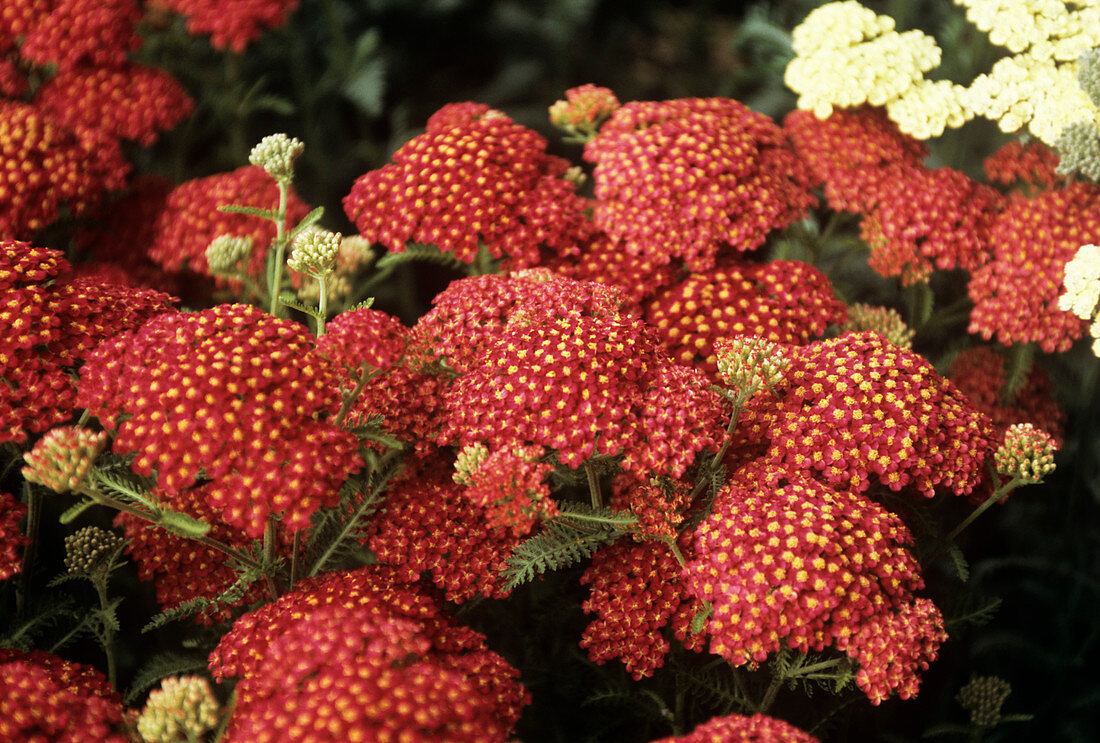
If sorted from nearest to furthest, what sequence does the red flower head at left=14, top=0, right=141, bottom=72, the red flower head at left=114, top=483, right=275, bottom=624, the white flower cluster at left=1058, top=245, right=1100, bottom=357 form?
the red flower head at left=114, top=483, right=275, bottom=624, the white flower cluster at left=1058, top=245, right=1100, bottom=357, the red flower head at left=14, top=0, right=141, bottom=72

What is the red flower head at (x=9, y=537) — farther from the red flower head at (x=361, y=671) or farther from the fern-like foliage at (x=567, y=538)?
the fern-like foliage at (x=567, y=538)

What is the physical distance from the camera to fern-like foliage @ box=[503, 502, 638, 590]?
168 cm

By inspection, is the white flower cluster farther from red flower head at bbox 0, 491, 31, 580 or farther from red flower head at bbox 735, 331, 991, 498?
red flower head at bbox 0, 491, 31, 580

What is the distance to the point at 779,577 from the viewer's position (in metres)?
1.52

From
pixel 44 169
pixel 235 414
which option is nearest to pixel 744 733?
pixel 235 414

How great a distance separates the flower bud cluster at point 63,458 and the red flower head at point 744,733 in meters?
1.10

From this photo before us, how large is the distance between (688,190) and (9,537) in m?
1.71

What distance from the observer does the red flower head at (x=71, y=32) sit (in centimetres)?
247

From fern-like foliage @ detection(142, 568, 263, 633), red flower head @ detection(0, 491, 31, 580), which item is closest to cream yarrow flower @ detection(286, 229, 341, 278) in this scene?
fern-like foliage @ detection(142, 568, 263, 633)

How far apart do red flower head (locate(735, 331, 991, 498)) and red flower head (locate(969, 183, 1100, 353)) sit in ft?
1.38

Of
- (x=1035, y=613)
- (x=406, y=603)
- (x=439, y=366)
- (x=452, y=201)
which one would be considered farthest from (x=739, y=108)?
(x=1035, y=613)

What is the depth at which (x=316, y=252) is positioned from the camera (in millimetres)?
1801

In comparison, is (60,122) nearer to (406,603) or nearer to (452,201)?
(452,201)

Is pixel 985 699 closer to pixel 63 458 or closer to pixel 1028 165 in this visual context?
pixel 1028 165
